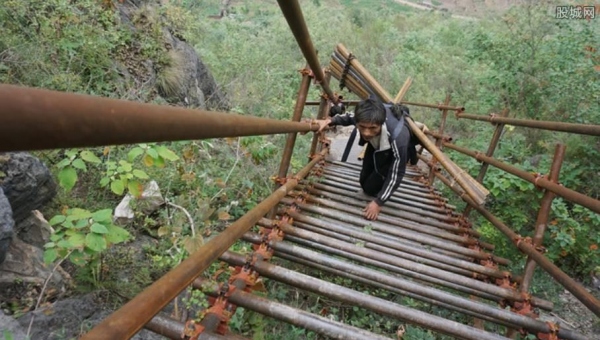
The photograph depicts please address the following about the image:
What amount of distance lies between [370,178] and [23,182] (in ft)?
8.29

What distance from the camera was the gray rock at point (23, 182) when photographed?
2260mm

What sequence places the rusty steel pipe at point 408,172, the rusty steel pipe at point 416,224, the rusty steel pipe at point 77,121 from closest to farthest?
the rusty steel pipe at point 77,121
the rusty steel pipe at point 416,224
the rusty steel pipe at point 408,172

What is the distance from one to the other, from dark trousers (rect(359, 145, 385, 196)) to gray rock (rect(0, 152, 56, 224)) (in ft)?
7.95

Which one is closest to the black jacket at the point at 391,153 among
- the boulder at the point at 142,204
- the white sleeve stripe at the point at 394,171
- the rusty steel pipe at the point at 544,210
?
the white sleeve stripe at the point at 394,171

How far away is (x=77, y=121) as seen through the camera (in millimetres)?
440

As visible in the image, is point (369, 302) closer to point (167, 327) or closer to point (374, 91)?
point (167, 327)

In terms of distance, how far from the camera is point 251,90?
7.21 metres

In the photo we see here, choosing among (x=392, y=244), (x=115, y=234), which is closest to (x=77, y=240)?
(x=115, y=234)

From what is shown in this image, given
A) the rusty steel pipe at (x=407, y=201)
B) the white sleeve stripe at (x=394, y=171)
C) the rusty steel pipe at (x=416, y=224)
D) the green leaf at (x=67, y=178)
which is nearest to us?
the green leaf at (x=67, y=178)

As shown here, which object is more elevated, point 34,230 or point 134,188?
point 134,188

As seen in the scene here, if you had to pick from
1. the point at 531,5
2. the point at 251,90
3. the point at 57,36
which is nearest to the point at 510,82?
the point at 531,5

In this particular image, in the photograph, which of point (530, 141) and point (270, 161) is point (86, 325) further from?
point (530, 141)

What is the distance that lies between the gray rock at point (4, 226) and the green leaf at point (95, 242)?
19.4 inches

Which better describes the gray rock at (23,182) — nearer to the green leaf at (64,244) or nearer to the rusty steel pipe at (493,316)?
the green leaf at (64,244)
